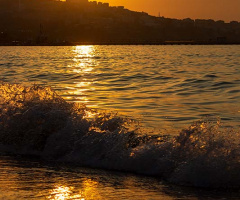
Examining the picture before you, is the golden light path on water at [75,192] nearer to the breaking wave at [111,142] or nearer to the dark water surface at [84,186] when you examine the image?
the dark water surface at [84,186]

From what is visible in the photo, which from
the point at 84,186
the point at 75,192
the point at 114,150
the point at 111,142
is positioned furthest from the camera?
the point at 111,142

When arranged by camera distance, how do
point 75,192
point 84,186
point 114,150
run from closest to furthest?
1. point 75,192
2. point 84,186
3. point 114,150

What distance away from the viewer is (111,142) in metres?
10.5

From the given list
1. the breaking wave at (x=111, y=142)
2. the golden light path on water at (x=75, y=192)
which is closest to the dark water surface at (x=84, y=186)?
the golden light path on water at (x=75, y=192)

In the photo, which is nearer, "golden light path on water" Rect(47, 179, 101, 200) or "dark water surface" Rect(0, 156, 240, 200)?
"golden light path on water" Rect(47, 179, 101, 200)

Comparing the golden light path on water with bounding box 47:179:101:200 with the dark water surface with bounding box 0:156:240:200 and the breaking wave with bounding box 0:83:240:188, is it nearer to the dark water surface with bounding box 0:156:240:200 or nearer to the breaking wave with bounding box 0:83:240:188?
the dark water surface with bounding box 0:156:240:200

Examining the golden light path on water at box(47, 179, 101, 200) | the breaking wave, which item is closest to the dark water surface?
the golden light path on water at box(47, 179, 101, 200)

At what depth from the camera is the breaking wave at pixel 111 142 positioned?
8.69 meters

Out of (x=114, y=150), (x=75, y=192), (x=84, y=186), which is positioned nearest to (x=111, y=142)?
(x=114, y=150)

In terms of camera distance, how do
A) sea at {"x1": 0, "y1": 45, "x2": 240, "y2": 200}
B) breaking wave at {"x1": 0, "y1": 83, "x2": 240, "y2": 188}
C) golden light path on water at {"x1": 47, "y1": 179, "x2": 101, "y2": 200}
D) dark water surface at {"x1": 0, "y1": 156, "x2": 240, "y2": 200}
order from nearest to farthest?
1. golden light path on water at {"x1": 47, "y1": 179, "x2": 101, "y2": 200}
2. dark water surface at {"x1": 0, "y1": 156, "x2": 240, "y2": 200}
3. sea at {"x1": 0, "y1": 45, "x2": 240, "y2": 200}
4. breaking wave at {"x1": 0, "y1": 83, "x2": 240, "y2": 188}

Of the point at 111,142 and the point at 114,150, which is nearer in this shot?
the point at 114,150

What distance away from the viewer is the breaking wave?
28.5 feet

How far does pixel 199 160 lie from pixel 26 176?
9.58 feet

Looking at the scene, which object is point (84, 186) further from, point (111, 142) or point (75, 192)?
point (111, 142)
